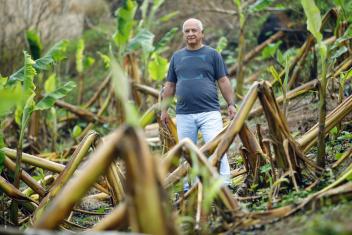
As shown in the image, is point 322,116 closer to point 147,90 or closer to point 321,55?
point 321,55

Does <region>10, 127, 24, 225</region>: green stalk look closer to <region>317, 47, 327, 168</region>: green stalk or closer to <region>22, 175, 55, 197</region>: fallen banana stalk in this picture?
<region>22, 175, 55, 197</region>: fallen banana stalk

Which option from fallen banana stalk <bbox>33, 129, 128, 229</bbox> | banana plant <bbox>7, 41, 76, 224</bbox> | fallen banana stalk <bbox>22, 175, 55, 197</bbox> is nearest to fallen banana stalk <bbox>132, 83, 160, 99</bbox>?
banana plant <bbox>7, 41, 76, 224</bbox>

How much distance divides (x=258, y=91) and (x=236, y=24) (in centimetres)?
990

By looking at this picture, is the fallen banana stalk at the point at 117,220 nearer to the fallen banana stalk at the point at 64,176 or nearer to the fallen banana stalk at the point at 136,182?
the fallen banana stalk at the point at 136,182

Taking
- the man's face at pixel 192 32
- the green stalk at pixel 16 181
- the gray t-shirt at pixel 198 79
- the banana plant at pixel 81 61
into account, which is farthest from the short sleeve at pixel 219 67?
the banana plant at pixel 81 61

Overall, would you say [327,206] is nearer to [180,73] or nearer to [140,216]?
[140,216]

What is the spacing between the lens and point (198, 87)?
4.98 meters

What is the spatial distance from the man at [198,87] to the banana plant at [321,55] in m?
0.99

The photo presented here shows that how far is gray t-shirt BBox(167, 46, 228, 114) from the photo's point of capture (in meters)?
4.98

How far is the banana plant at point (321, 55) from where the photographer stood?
13.4ft

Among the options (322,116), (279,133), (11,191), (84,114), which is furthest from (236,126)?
(84,114)

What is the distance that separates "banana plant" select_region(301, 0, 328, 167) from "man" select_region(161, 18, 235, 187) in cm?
99

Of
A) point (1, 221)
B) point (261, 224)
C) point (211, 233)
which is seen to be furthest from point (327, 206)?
point (1, 221)

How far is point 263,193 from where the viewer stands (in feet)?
13.9
